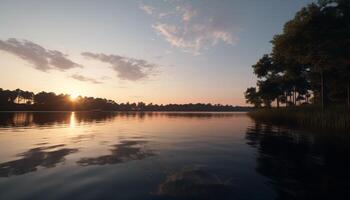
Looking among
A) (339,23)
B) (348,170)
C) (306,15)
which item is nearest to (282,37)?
(306,15)

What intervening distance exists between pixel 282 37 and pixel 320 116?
1453 centimetres

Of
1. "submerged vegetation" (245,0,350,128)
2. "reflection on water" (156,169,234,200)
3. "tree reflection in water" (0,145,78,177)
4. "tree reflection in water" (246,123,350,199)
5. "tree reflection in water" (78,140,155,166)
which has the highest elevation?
"submerged vegetation" (245,0,350,128)

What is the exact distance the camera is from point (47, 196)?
25.0 ft

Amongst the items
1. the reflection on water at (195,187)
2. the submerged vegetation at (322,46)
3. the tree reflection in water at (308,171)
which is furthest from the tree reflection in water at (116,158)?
the submerged vegetation at (322,46)

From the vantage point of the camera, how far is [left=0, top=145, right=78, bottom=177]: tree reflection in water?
427 inches

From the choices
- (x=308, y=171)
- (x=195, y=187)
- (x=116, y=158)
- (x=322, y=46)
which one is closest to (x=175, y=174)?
(x=195, y=187)

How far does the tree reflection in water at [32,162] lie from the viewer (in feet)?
35.6

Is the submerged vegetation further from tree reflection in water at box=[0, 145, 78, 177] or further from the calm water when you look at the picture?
tree reflection in water at box=[0, 145, 78, 177]

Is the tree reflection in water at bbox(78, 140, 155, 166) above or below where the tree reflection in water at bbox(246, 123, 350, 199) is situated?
below

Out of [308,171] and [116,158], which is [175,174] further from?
[308,171]

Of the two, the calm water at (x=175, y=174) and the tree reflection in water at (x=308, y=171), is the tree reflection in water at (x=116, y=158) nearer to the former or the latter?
the calm water at (x=175, y=174)

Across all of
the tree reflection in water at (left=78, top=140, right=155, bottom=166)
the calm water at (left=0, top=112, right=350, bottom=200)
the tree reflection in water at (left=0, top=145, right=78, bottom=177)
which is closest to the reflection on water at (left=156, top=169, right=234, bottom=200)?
the calm water at (left=0, top=112, right=350, bottom=200)

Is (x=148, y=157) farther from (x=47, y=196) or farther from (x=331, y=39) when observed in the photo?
(x=331, y=39)

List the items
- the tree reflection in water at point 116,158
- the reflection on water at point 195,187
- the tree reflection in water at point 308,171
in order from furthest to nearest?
the tree reflection in water at point 116,158 → the tree reflection in water at point 308,171 → the reflection on water at point 195,187
